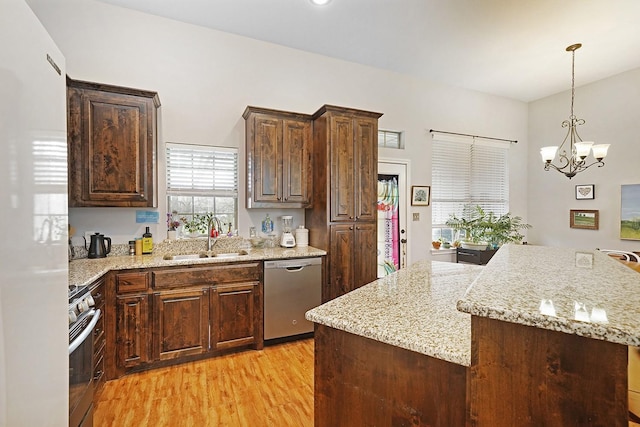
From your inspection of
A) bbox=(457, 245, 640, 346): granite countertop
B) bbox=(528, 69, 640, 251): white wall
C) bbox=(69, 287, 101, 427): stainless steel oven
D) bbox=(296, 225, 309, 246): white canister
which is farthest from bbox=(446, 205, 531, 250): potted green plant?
bbox=(69, 287, 101, 427): stainless steel oven

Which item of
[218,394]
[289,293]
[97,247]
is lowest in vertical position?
[218,394]

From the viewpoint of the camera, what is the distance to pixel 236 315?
2930 millimetres

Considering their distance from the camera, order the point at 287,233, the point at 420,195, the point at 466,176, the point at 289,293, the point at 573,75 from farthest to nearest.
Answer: the point at 466,176
the point at 420,195
the point at 573,75
the point at 287,233
the point at 289,293

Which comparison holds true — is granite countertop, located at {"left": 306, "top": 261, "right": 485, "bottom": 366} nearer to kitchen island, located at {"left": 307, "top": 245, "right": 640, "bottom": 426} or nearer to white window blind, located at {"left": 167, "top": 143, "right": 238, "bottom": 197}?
kitchen island, located at {"left": 307, "top": 245, "right": 640, "bottom": 426}

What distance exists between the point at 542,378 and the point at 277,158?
305 cm

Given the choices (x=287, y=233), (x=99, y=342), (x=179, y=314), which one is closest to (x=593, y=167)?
(x=287, y=233)

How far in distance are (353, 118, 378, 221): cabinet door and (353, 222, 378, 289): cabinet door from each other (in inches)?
5.1

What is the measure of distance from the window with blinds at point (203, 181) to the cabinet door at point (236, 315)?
901 mm

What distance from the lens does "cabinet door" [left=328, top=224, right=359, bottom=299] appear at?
342cm

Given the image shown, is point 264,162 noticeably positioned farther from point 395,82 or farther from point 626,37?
point 626,37

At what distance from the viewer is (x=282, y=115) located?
345 cm

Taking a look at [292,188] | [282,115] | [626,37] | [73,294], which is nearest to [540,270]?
[73,294]

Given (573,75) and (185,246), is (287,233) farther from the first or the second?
(573,75)

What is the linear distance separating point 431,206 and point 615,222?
267 cm
